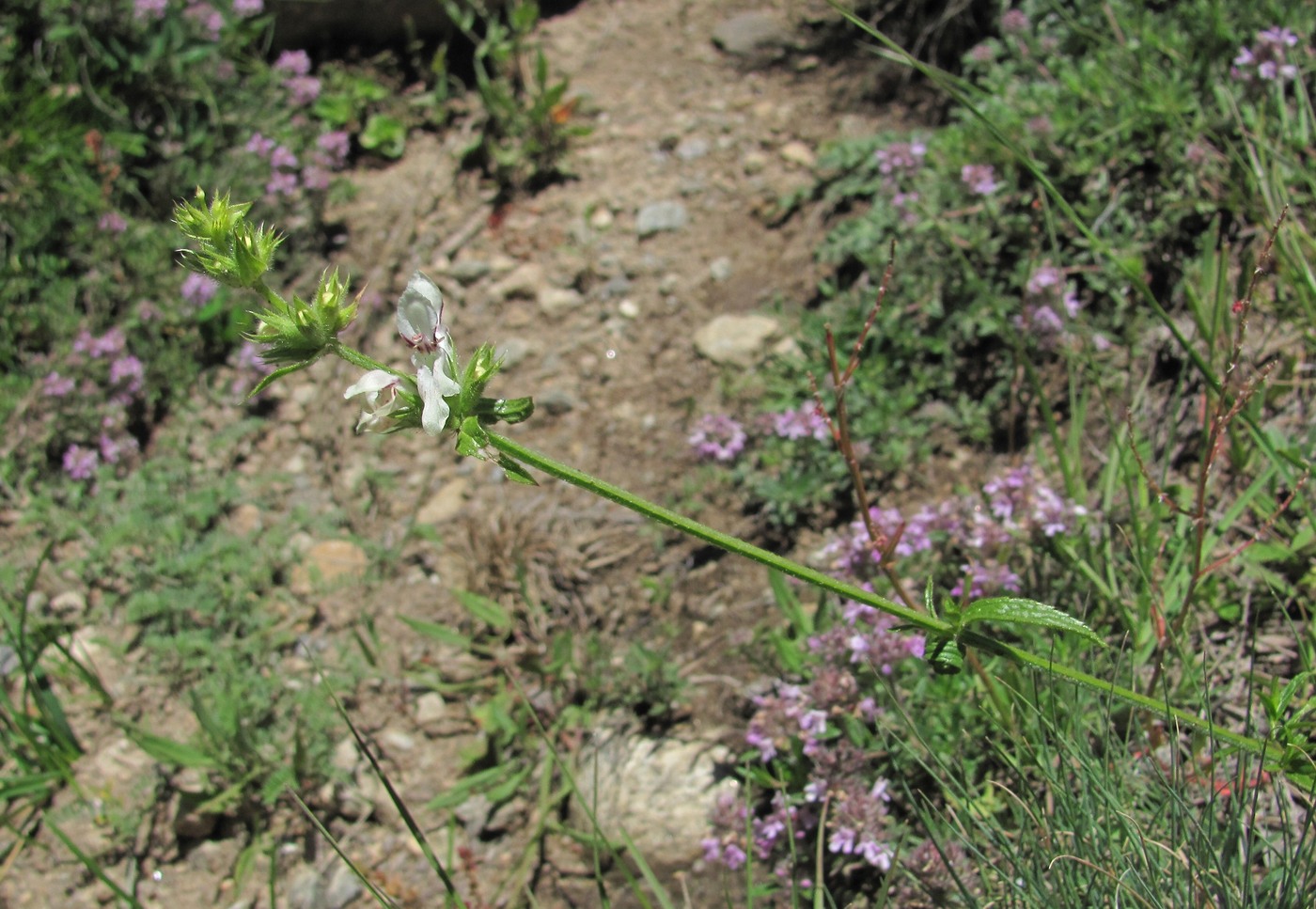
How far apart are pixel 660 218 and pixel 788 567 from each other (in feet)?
9.96

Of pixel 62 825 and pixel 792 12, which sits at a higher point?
pixel 792 12

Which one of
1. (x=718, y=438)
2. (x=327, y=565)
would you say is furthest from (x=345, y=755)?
(x=718, y=438)

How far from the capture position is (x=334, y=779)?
2.83 metres

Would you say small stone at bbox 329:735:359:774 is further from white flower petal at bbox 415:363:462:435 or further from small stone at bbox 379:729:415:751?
white flower petal at bbox 415:363:462:435

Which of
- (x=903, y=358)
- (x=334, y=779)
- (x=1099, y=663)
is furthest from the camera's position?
(x=903, y=358)

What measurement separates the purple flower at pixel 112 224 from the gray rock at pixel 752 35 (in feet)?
8.90

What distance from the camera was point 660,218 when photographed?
4.22 metres

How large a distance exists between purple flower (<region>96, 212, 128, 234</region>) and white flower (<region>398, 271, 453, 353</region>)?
316 cm

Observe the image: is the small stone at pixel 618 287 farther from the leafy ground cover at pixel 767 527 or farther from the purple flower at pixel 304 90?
the purple flower at pixel 304 90

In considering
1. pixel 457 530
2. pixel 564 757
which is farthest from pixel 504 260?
pixel 564 757

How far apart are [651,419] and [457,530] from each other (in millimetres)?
769

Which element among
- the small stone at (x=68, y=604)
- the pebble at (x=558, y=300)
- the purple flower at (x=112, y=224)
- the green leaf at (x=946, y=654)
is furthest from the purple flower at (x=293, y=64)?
the green leaf at (x=946, y=654)

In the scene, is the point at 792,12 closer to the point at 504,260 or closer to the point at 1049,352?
the point at 504,260

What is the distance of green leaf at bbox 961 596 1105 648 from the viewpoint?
4.61 ft
